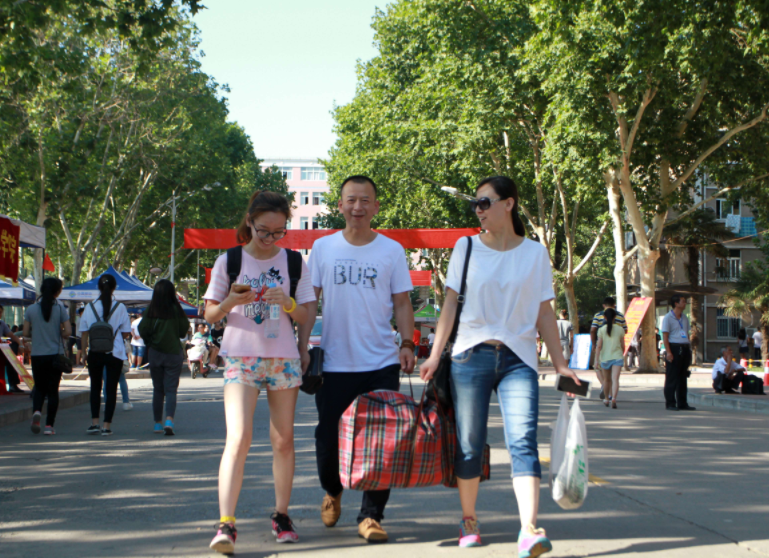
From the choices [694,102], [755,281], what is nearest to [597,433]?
[694,102]

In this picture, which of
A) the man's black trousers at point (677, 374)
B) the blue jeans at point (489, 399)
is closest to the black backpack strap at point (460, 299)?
the blue jeans at point (489, 399)

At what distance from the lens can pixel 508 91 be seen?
2642 cm

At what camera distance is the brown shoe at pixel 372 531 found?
452cm

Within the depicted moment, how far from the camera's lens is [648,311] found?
86.5ft

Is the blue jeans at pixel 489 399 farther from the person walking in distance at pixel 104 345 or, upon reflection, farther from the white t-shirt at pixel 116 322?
the white t-shirt at pixel 116 322

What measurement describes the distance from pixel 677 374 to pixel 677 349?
53 cm

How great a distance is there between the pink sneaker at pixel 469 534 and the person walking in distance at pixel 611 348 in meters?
10.6

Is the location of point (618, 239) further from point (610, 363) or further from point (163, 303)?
point (163, 303)

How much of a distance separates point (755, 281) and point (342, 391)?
36.1 metres

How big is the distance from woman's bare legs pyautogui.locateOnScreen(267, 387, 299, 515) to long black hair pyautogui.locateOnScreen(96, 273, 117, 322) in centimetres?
628

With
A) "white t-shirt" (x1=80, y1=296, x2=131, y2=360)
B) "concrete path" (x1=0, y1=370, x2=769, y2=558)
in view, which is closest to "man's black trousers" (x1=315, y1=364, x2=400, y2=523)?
"concrete path" (x1=0, y1=370, x2=769, y2=558)

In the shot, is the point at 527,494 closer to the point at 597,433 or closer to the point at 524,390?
→ the point at 524,390

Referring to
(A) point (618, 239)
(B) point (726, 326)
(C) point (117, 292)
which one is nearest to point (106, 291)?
(C) point (117, 292)

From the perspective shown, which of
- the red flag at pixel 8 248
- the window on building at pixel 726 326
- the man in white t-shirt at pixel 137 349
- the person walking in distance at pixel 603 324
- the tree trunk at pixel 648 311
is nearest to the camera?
the red flag at pixel 8 248
